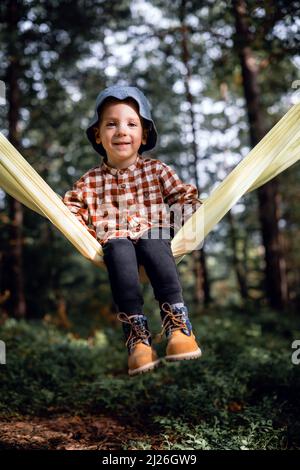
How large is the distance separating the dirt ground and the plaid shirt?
147 cm

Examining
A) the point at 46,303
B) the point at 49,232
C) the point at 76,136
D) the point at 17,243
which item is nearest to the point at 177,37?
the point at 76,136

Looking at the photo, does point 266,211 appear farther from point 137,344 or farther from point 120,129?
point 137,344

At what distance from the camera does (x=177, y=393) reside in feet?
11.6

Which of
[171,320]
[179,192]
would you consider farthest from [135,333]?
[179,192]

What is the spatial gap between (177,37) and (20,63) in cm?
373

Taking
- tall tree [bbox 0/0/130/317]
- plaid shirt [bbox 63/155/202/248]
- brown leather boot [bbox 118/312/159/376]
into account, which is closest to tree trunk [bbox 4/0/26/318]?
tall tree [bbox 0/0/130/317]

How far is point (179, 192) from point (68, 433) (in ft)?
6.35

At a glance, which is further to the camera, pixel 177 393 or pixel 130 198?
pixel 177 393

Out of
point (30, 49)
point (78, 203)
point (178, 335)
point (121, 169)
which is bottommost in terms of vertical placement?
point (178, 335)

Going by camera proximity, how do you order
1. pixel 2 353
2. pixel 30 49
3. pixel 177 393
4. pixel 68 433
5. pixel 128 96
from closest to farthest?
pixel 128 96 → pixel 68 433 → pixel 177 393 → pixel 2 353 → pixel 30 49

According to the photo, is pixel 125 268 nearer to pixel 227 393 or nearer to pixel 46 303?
pixel 227 393

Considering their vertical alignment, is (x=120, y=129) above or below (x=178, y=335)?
above

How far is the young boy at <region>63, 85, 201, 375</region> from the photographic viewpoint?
227 cm
